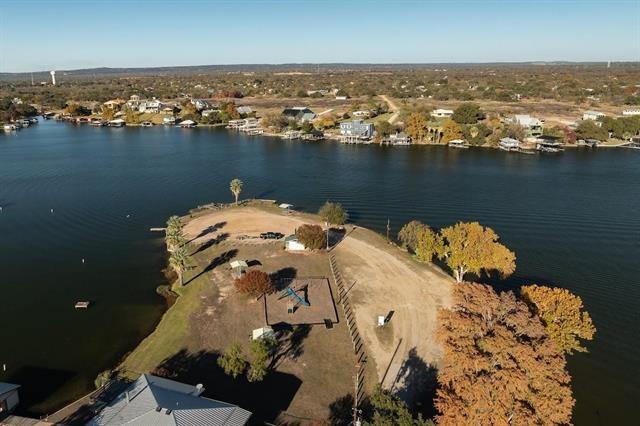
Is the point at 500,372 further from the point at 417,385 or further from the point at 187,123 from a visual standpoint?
the point at 187,123

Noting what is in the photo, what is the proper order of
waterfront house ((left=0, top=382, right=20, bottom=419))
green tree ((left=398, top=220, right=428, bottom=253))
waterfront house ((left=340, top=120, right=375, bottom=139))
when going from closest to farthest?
1. waterfront house ((left=0, top=382, right=20, bottom=419))
2. green tree ((left=398, top=220, right=428, bottom=253))
3. waterfront house ((left=340, top=120, right=375, bottom=139))

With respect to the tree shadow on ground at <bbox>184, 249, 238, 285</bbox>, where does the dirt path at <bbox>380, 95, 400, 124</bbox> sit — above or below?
above

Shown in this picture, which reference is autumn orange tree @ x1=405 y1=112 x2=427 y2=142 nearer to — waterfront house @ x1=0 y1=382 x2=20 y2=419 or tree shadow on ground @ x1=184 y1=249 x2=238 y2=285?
tree shadow on ground @ x1=184 y1=249 x2=238 y2=285

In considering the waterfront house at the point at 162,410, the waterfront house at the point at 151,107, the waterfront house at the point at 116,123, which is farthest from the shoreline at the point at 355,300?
the waterfront house at the point at 151,107

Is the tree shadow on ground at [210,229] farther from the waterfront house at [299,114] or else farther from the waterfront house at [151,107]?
the waterfront house at [151,107]

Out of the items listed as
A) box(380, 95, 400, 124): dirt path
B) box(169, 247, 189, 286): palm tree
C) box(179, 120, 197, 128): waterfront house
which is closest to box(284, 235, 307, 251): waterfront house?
box(169, 247, 189, 286): palm tree

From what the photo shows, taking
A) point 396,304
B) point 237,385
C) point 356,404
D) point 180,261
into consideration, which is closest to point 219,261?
point 180,261
